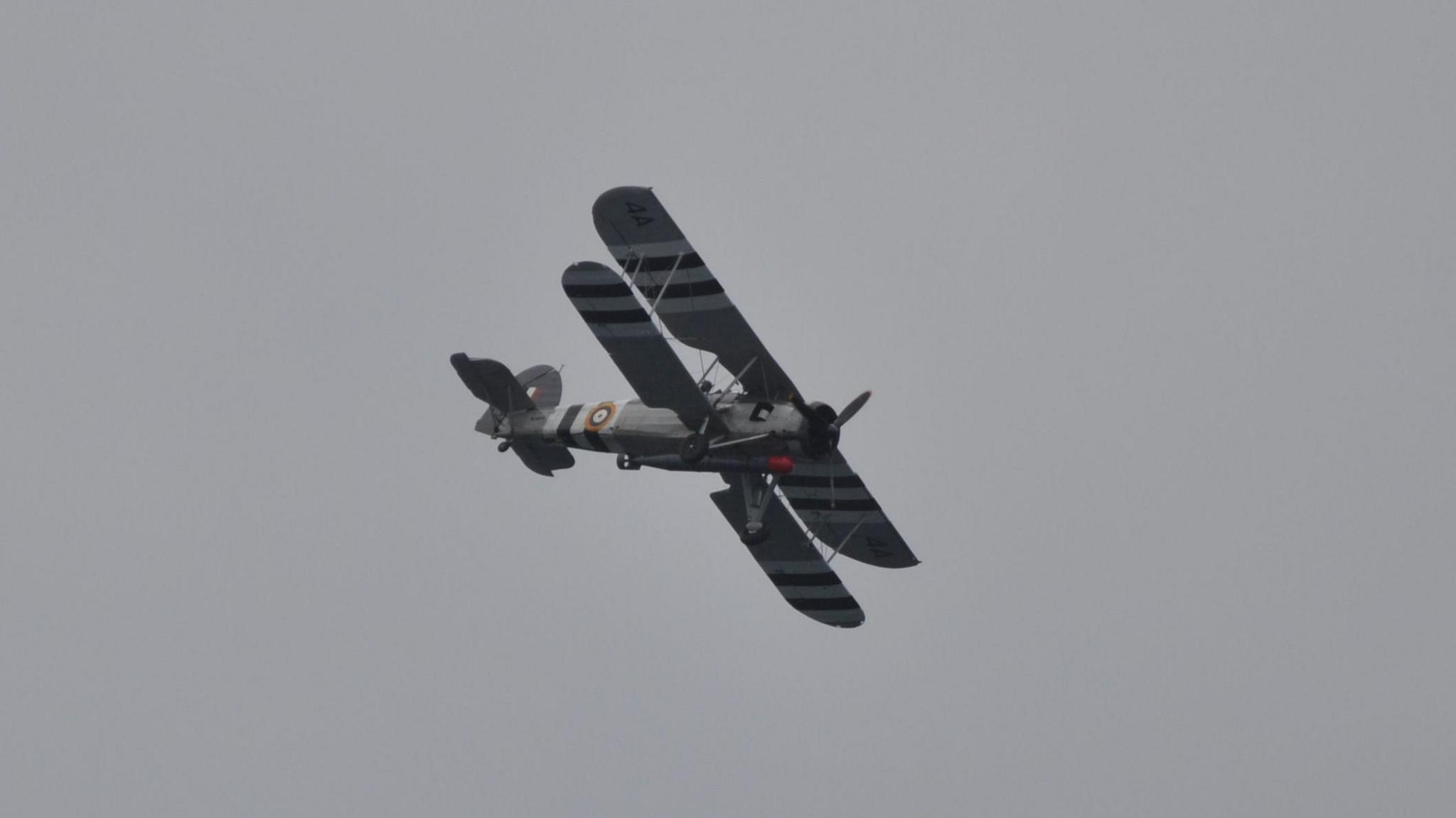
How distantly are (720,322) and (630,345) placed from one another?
1.50 meters

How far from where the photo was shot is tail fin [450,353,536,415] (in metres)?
42.9

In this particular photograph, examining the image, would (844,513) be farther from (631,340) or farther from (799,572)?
(631,340)

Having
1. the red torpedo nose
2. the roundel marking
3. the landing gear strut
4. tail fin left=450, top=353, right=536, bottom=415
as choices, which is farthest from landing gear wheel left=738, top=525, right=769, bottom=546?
tail fin left=450, top=353, right=536, bottom=415

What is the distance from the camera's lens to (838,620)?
4444 cm

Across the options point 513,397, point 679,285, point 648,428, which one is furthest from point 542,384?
point 679,285

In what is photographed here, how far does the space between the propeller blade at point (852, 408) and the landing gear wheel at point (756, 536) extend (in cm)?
240

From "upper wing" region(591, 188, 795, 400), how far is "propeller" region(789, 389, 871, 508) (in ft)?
1.88

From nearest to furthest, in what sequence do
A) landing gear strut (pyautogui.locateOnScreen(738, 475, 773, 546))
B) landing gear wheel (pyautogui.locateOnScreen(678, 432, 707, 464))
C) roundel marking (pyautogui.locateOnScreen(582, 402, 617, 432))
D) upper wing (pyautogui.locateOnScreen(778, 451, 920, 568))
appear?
landing gear wheel (pyautogui.locateOnScreen(678, 432, 707, 464)), landing gear strut (pyautogui.locateOnScreen(738, 475, 773, 546)), roundel marking (pyautogui.locateOnScreen(582, 402, 617, 432)), upper wing (pyautogui.locateOnScreen(778, 451, 920, 568))

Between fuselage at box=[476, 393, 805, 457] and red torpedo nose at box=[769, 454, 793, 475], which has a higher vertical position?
fuselage at box=[476, 393, 805, 457]

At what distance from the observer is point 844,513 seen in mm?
42688

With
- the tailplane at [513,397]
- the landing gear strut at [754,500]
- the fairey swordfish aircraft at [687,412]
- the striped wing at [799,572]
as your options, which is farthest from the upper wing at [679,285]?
the tailplane at [513,397]

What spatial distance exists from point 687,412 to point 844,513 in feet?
15.7

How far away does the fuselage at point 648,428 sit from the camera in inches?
1529

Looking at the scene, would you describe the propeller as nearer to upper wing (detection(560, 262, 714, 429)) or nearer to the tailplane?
upper wing (detection(560, 262, 714, 429))
